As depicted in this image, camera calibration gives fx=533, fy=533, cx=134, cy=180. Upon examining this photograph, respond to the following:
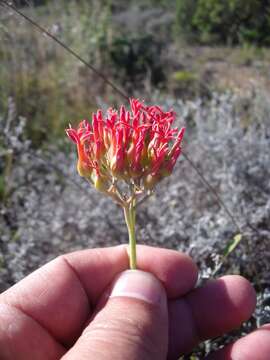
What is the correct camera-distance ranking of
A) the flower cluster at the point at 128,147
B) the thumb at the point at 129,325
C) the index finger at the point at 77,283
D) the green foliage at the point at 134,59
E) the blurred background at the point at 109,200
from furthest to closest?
1. the green foliage at the point at 134,59
2. the blurred background at the point at 109,200
3. the index finger at the point at 77,283
4. the flower cluster at the point at 128,147
5. the thumb at the point at 129,325

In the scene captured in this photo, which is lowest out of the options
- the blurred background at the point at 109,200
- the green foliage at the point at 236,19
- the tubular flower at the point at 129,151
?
the blurred background at the point at 109,200

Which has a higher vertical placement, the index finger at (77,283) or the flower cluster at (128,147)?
the flower cluster at (128,147)

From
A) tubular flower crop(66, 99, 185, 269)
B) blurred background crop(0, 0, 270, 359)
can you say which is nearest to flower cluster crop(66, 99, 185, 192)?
tubular flower crop(66, 99, 185, 269)

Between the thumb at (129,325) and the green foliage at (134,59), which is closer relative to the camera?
the thumb at (129,325)

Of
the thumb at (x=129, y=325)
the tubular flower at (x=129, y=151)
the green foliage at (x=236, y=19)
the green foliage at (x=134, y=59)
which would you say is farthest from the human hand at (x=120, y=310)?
the green foliage at (x=134, y=59)

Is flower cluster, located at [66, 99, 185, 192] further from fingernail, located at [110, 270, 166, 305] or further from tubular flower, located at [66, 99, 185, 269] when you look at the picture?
fingernail, located at [110, 270, 166, 305]

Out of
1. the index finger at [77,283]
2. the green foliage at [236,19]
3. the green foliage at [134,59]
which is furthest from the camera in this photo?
the green foliage at [134,59]

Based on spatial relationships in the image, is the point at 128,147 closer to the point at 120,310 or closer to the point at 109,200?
the point at 120,310

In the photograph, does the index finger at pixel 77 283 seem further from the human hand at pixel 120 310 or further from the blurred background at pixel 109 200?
the blurred background at pixel 109 200
